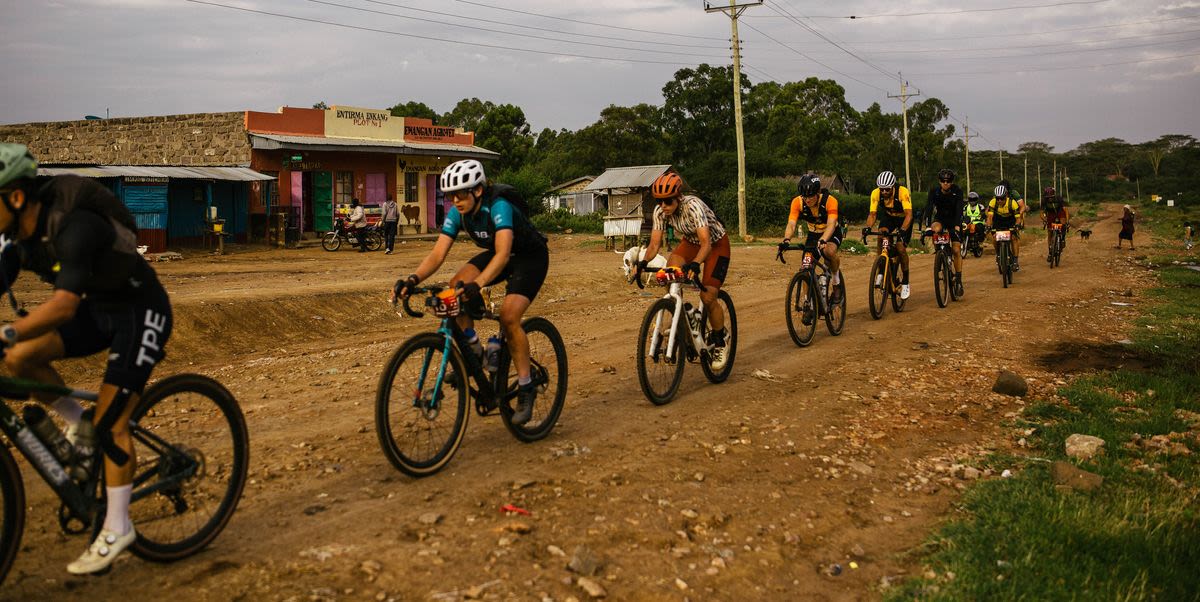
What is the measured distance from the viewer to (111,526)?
152 inches

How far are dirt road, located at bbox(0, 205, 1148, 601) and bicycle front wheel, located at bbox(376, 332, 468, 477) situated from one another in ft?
0.62

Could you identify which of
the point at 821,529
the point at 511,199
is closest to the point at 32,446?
the point at 511,199

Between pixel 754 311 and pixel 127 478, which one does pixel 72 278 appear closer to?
pixel 127 478

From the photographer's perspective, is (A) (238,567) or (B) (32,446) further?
(A) (238,567)

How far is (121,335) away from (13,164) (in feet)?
2.79

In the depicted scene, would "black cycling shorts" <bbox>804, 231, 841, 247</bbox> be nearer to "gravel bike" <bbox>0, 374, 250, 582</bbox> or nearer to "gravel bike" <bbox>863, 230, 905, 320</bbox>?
"gravel bike" <bbox>863, 230, 905, 320</bbox>

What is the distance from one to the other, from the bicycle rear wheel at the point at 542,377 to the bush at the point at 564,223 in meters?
35.0

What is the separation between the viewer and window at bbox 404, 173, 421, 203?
109ft

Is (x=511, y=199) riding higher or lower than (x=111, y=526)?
higher

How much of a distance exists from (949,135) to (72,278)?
10853 cm

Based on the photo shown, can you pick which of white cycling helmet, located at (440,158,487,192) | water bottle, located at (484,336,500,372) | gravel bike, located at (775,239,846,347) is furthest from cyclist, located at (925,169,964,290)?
white cycling helmet, located at (440,158,487,192)

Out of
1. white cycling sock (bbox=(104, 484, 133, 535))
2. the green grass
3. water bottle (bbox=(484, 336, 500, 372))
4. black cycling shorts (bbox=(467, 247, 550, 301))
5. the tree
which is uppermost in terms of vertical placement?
the tree

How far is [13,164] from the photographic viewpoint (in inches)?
142

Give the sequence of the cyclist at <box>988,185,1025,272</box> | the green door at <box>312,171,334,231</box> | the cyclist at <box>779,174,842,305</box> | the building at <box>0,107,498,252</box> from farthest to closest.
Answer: the green door at <box>312,171,334,231</box> < the building at <box>0,107,498,252</box> < the cyclist at <box>988,185,1025,272</box> < the cyclist at <box>779,174,842,305</box>
